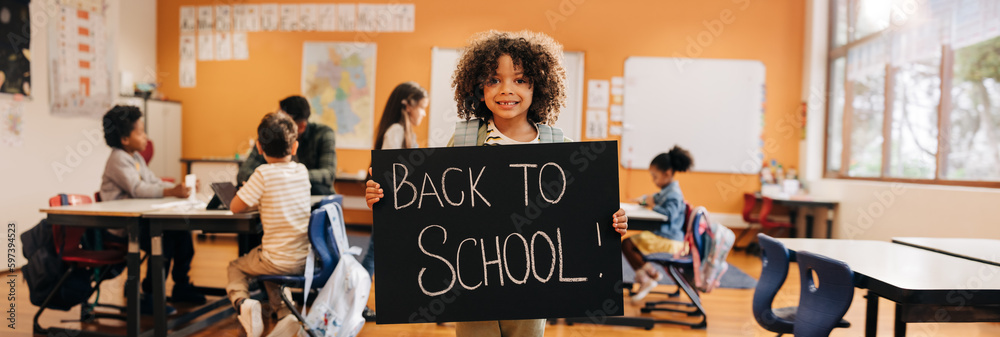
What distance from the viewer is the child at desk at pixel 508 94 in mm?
1357

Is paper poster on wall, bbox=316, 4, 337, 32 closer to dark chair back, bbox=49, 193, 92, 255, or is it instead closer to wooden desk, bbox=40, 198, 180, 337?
dark chair back, bbox=49, 193, 92, 255

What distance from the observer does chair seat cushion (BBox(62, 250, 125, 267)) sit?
8.29ft

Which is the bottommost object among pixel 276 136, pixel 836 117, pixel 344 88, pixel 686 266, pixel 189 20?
pixel 686 266

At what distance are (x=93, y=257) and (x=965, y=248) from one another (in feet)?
11.4

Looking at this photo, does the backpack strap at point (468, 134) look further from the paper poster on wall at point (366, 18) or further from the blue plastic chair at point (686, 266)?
the paper poster on wall at point (366, 18)

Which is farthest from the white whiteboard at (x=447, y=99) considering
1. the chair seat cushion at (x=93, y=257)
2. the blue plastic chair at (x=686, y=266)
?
the chair seat cushion at (x=93, y=257)

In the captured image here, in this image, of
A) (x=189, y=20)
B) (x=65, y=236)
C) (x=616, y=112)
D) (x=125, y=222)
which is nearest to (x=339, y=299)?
(x=125, y=222)

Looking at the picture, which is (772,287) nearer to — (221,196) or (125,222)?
(221,196)

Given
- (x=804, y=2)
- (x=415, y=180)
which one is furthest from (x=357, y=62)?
Result: (x=415, y=180)

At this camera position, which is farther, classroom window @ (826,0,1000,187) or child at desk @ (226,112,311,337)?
classroom window @ (826,0,1000,187)

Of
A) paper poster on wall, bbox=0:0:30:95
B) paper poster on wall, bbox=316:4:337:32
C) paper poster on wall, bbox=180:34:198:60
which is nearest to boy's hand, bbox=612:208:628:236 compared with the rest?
paper poster on wall, bbox=0:0:30:95

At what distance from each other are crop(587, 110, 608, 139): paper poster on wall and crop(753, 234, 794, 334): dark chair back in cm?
359

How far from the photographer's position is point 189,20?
601cm

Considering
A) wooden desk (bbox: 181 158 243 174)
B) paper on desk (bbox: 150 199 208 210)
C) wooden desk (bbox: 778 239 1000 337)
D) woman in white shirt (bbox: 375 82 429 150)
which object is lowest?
wooden desk (bbox: 778 239 1000 337)
